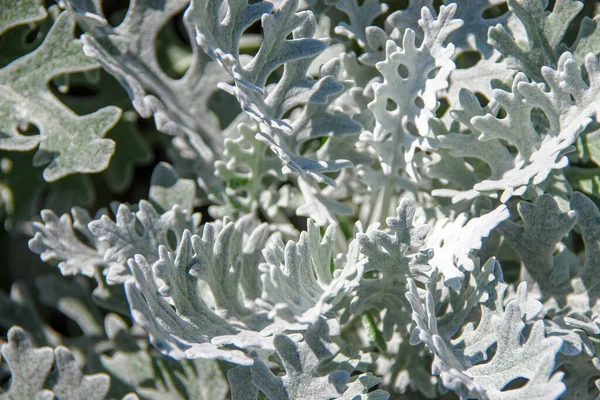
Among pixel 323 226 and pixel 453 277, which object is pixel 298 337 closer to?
pixel 453 277

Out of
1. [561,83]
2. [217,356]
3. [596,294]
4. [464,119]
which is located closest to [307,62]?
[464,119]

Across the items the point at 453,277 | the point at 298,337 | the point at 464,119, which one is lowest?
the point at 298,337

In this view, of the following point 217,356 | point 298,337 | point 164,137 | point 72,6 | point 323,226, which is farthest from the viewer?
point 164,137

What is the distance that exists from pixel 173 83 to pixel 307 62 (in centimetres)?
47

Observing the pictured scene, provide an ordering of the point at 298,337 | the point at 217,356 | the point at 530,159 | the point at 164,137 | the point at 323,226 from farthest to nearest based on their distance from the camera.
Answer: the point at 164,137
the point at 323,226
the point at 530,159
the point at 298,337
the point at 217,356

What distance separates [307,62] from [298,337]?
63cm

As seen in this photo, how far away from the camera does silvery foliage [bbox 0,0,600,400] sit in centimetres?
135

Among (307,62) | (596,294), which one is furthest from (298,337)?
(596,294)

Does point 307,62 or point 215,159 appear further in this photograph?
point 215,159

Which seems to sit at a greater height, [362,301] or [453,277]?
[453,277]

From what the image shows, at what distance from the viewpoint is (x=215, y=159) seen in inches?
75.6

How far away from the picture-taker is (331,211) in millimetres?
1728

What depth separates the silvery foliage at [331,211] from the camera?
4.43ft

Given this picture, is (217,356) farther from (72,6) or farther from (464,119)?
(72,6)
